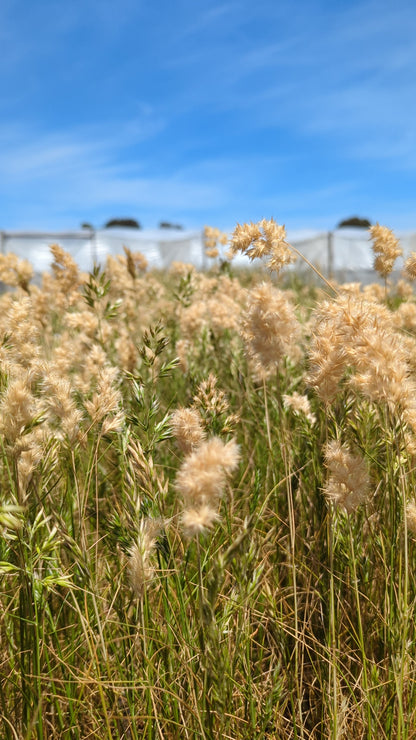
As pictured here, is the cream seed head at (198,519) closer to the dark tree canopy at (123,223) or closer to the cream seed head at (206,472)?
the cream seed head at (206,472)

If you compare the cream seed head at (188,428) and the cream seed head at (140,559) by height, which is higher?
the cream seed head at (188,428)

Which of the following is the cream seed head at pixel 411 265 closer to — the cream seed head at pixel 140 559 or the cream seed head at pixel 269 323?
the cream seed head at pixel 269 323

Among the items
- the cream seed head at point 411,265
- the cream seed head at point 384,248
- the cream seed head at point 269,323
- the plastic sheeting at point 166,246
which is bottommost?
the cream seed head at point 269,323

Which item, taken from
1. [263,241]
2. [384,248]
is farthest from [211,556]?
[384,248]

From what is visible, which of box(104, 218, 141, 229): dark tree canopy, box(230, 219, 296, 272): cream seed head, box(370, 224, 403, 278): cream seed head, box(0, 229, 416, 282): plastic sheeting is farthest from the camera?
box(104, 218, 141, 229): dark tree canopy

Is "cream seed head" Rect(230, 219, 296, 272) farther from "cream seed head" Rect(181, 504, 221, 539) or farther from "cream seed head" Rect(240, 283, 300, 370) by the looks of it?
"cream seed head" Rect(181, 504, 221, 539)

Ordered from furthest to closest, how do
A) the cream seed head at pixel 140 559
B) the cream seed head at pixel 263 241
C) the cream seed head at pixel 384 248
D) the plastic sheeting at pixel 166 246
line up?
1. the plastic sheeting at pixel 166 246
2. the cream seed head at pixel 384 248
3. the cream seed head at pixel 263 241
4. the cream seed head at pixel 140 559

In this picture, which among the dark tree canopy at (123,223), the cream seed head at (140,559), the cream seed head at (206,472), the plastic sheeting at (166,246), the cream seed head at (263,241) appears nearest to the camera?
the cream seed head at (206,472)

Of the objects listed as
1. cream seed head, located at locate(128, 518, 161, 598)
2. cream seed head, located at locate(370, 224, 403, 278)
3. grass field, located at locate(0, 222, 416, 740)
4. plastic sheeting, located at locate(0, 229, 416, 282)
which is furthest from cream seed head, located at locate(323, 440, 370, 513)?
plastic sheeting, located at locate(0, 229, 416, 282)

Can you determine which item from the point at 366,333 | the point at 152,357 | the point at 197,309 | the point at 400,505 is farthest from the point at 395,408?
the point at 197,309

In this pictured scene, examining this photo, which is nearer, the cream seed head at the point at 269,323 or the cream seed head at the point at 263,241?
the cream seed head at the point at 269,323

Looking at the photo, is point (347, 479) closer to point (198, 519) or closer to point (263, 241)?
point (198, 519)

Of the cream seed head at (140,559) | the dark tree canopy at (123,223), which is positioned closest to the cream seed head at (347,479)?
the cream seed head at (140,559)

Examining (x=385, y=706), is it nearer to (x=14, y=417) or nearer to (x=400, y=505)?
(x=400, y=505)
